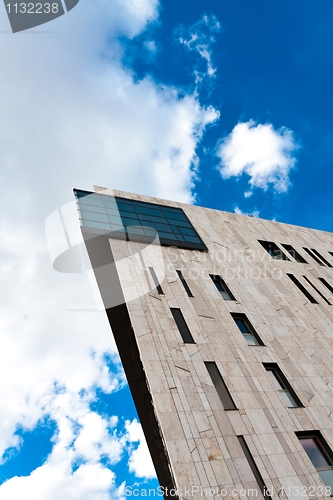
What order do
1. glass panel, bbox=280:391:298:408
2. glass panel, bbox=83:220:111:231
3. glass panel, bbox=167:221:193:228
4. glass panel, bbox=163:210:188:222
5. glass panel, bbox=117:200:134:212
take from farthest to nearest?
glass panel, bbox=163:210:188:222 → glass panel, bbox=167:221:193:228 → glass panel, bbox=117:200:134:212 → glass panel, bbox=83:220:111:231 → glass panel, bbox=280:391:298:408

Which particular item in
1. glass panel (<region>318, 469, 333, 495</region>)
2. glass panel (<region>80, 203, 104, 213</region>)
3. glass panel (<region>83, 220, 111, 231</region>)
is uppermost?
glass panel (<region>80, 203, 104, 213</region>)

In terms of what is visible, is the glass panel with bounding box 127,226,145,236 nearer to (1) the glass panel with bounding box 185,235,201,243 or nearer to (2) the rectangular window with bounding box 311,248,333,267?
(1) the glass panel with bounding box 185,235,201,243

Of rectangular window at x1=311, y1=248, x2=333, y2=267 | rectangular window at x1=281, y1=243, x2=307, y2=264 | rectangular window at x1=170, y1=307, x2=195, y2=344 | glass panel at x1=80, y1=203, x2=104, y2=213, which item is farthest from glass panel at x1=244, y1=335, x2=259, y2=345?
rectangular window at x1=311, y1=248, x2=333, y2=267

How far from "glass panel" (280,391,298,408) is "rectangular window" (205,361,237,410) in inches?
123

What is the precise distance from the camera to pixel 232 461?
499 inches

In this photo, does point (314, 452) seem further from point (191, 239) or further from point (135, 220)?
point (135, 220)

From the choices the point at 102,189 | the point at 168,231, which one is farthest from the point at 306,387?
the point at 102,189

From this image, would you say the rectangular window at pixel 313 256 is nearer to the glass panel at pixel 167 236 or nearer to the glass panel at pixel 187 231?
the glass panel at pixel 187 231

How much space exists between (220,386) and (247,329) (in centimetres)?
538

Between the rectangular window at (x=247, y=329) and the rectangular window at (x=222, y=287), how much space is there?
141 cm

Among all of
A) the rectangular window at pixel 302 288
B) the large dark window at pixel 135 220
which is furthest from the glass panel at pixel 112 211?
the rectangular window at pixel 302 288

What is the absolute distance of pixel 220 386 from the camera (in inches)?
612

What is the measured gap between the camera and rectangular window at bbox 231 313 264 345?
63.6 feet

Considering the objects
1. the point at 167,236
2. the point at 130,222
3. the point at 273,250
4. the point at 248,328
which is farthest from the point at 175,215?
the point at 248,328
